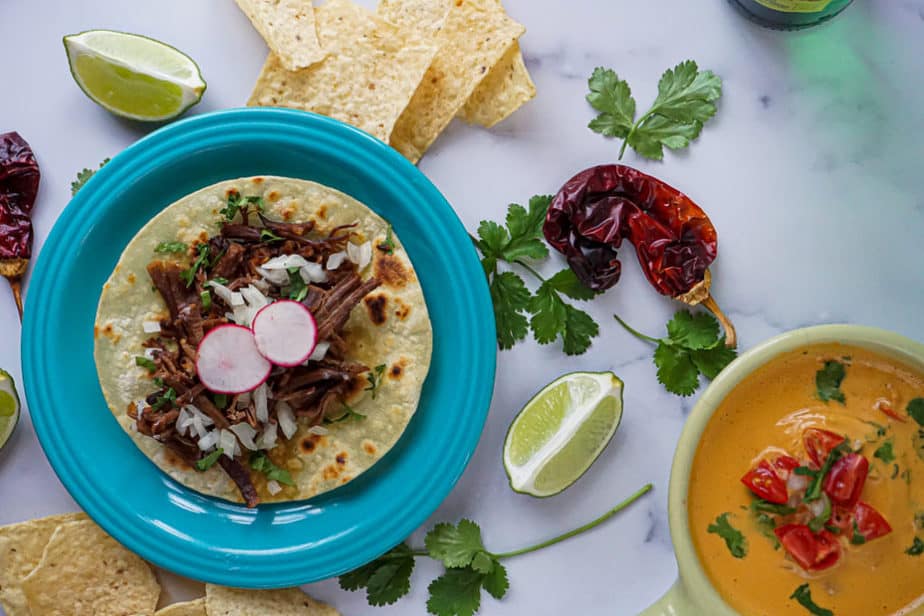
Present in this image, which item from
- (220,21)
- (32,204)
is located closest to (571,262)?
(220,21)

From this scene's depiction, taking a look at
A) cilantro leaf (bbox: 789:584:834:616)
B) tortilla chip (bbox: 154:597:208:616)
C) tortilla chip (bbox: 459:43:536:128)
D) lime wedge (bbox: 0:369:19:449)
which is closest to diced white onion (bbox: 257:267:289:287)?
tortilla chip (bbox: 459:43:536:128)

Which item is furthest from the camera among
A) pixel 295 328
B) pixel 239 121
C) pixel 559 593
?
pixel 559 593

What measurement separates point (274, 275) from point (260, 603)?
1034 millimetres

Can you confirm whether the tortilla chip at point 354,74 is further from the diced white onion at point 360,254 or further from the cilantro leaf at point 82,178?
the cilantro leaf at point 82,178

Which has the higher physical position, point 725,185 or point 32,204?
point 725,185

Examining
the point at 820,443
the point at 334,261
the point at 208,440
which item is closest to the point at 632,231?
the point at 820,443

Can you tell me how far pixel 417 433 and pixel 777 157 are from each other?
1.47 m

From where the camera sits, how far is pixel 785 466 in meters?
2.49

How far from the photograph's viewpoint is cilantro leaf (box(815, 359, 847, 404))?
99.7 inches

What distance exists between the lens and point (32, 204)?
2834 millimetres

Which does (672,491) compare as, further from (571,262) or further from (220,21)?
(220,21)

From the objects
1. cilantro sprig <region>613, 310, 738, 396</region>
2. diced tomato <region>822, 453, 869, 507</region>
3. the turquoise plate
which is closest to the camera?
diced tomato <region>822, 453, 869, 507</region>

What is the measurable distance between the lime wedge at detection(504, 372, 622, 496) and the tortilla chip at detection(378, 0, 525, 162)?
2.88ft

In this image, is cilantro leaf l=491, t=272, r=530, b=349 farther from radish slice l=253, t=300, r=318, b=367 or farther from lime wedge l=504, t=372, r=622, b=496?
radish slice l=253, t=300, r=318, b=367
